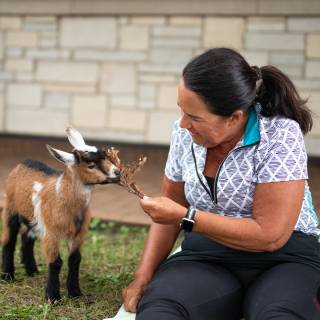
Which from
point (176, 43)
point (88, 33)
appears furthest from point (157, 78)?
point (88, 33)

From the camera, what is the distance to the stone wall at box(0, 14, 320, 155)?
24.7ft

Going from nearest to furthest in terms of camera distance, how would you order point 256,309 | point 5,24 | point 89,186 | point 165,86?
1. point 256,309
2. point 89,186
3. point 165,86
4. point 5,24

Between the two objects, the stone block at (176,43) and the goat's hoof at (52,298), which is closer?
the goat's hoof at (52,298)

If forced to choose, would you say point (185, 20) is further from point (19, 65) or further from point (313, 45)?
point (19, 65)

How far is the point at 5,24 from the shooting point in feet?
27.6

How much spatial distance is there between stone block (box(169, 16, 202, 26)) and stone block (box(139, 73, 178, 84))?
2.10 feet

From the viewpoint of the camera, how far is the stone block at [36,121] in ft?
27.4

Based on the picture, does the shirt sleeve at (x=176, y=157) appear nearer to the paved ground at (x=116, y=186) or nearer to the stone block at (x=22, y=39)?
the paved ground at (x=116, y=186)

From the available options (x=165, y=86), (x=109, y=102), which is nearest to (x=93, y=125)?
(x=109, y=102)

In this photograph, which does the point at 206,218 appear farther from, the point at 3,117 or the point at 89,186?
the point at 3,117

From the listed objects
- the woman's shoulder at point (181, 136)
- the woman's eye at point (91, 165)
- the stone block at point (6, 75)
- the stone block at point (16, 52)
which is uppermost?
the woman's shoulder at point (181, 136)

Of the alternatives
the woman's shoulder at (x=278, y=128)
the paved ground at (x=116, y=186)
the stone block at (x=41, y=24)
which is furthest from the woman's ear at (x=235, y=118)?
the stone block at (x=41, y=24)

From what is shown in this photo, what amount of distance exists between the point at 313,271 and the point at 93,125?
5.80 meters

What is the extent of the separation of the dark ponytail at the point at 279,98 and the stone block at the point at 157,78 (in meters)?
5.12
